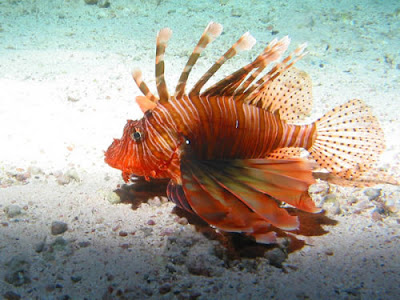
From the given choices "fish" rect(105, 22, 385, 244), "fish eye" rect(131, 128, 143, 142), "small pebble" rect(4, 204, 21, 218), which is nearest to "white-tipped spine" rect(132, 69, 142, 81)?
"fish" rect(105, 22, 385, 244)

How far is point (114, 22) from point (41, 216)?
27.7 feet

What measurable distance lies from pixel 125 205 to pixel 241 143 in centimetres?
139

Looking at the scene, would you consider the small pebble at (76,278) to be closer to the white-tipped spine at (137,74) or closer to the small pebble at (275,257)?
the small pebble at (275,257)

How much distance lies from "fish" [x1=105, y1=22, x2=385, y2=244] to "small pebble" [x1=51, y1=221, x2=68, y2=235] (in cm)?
69

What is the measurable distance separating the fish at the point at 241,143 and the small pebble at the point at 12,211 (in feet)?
2.94

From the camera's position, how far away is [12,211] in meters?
2.69

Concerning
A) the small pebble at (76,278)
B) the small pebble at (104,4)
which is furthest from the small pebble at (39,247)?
the small pebble at (104,4)

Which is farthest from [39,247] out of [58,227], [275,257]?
[275,257]

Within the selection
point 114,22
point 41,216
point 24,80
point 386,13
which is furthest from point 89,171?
point 386,13

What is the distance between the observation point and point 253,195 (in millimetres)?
2426

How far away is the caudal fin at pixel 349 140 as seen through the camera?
3.54 meters

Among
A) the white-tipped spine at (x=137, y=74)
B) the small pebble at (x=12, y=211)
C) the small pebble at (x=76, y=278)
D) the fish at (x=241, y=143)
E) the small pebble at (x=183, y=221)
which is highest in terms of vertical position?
the white-tipped spine at (x=137, y=74)

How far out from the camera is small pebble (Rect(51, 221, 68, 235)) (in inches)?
98.7

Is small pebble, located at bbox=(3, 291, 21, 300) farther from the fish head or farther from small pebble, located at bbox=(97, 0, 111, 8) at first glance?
small pebble, located at bbox=(97, 0, 111, 8)
